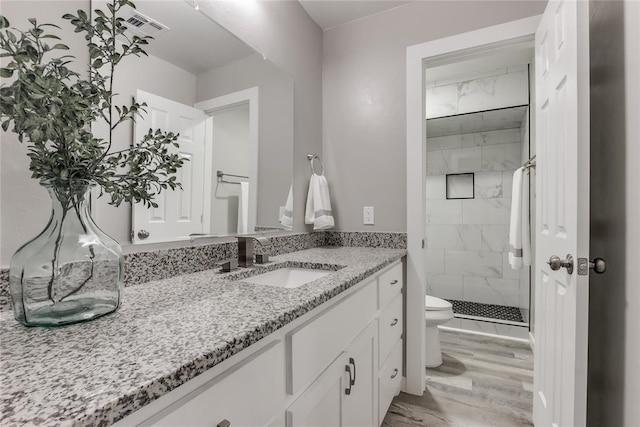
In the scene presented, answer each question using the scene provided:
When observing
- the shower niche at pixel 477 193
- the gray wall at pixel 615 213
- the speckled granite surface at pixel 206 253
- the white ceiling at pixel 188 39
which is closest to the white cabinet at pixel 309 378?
the speckled granite surface at pixel 206 253

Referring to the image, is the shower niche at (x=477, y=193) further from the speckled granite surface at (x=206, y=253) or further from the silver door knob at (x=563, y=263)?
the silver door knob at (x=563, y=263)

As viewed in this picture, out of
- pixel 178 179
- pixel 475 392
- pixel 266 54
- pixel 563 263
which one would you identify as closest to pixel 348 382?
pixel 563 263

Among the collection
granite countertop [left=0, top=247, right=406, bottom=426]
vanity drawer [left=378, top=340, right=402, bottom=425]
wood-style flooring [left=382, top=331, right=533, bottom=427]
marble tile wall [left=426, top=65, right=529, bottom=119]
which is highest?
marble tile wall [left=426, top=65, right=529, bottom=119]

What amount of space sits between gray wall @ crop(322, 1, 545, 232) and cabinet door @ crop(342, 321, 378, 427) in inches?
33.5

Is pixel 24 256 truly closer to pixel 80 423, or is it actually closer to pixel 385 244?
pixel 80 423

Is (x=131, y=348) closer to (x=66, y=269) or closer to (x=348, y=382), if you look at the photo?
(x=66, y=269)

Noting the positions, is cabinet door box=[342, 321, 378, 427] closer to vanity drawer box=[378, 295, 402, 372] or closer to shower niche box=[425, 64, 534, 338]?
vanity drawer box=[378, 295, 402, 372]

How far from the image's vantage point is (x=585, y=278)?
38.6 inches

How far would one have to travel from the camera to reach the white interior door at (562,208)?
99cm

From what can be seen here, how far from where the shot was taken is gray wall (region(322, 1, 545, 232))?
1.89 metres

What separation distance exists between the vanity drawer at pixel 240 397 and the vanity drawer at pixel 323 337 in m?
0.05

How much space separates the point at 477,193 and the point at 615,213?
2.62 m

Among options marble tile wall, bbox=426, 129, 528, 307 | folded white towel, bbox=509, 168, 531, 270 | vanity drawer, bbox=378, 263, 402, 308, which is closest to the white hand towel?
vanity drawer, bbox=378, 263, 402, 308

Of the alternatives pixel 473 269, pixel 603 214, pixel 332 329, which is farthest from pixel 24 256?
pixel 473 269
